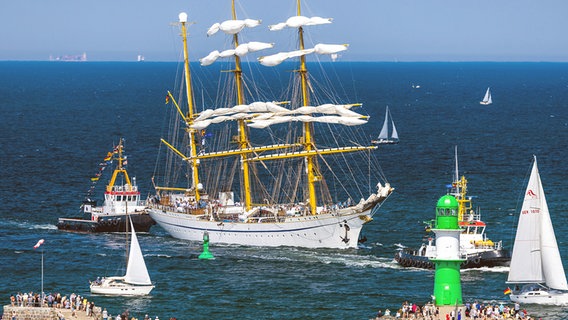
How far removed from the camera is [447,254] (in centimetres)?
7675

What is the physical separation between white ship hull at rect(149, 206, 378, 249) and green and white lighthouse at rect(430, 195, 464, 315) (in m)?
46.9

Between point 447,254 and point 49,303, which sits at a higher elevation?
point 447,254

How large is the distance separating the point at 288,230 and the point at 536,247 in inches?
1459

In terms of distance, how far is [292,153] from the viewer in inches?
5221

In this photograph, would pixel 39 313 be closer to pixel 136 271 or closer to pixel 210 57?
pixel 136 271

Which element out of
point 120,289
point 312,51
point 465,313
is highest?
point 312,51

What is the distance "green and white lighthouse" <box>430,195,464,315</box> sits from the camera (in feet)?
250

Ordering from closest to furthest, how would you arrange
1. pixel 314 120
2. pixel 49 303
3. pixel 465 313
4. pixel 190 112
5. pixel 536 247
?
1. pixel 465 313
2. pixel 49 303
3. pixel 536 247
4. pixel 314 120
5. pixel 190 112

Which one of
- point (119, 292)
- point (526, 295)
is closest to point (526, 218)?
point (526, 295)

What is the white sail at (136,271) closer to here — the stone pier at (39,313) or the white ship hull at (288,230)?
the stone pier at (39,313)

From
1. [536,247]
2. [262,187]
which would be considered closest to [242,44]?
[262,187]

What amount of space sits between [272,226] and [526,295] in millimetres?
36128

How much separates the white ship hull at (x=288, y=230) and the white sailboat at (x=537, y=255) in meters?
29.9

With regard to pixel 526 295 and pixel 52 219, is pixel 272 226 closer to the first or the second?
pixel 52 219
